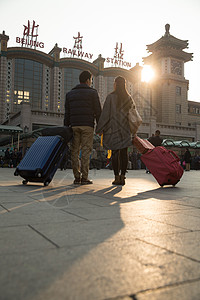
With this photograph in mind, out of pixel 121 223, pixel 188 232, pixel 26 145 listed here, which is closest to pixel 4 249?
pixel 121 223

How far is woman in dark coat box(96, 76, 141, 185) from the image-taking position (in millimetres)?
4711

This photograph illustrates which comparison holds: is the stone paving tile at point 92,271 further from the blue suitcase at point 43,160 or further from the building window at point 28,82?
the building window at point 28,82

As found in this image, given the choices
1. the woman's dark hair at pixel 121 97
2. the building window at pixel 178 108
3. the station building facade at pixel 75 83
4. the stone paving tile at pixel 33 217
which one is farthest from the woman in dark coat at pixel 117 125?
the building window at pixel 178 108

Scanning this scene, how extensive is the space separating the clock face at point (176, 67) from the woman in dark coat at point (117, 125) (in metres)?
55.7

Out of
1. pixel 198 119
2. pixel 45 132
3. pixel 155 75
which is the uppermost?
pixel 155 75

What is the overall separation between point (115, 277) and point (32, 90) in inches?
1920

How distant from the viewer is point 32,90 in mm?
46812

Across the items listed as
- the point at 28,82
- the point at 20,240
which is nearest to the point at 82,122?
the point at 20,240

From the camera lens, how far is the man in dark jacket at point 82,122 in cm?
475

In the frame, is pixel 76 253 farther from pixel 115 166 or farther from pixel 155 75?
pixel 155 75

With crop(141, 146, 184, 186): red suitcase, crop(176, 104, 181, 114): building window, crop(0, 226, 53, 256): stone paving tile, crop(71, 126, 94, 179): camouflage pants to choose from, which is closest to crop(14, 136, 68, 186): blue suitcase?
crop(71, 126, 94, 179): camouflage pants

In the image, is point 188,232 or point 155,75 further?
point 155,75

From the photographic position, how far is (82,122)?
4738 millimetres

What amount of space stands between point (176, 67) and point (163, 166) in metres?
57.2
